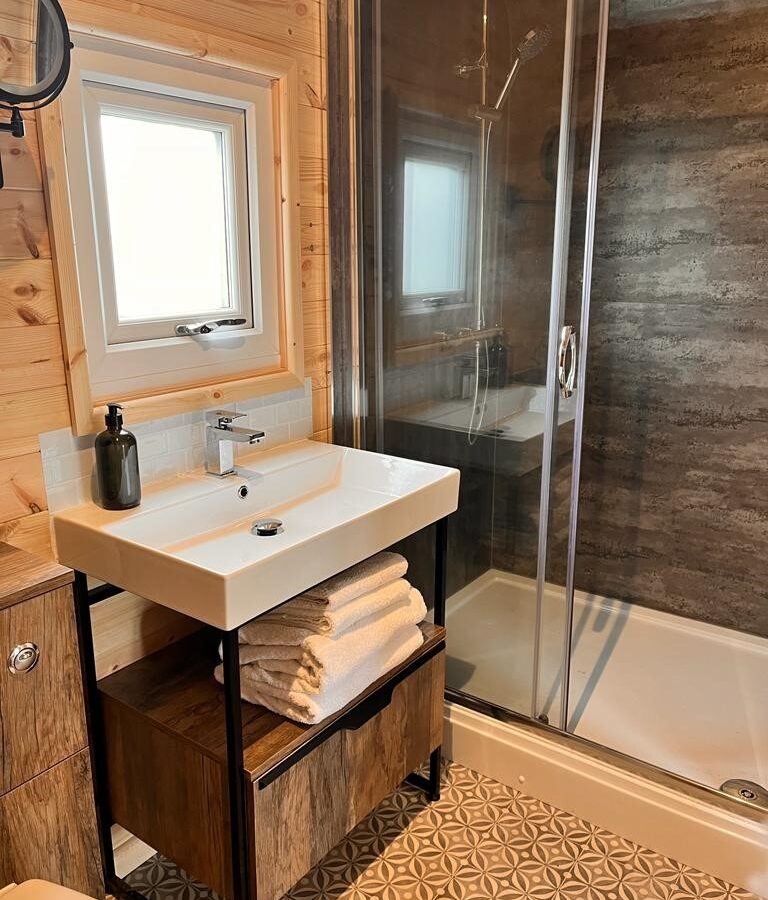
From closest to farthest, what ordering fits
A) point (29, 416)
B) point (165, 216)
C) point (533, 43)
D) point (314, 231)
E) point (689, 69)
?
point (29, 416), point (165, 216), point (533, 43), point (314, 231), point (689, 69)

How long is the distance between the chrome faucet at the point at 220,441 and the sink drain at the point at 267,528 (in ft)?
0.67

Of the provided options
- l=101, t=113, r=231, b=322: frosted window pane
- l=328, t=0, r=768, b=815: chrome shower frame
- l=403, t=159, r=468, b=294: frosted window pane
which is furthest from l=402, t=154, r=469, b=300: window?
l=101, t=113, r=231, b=322: frosted window pane

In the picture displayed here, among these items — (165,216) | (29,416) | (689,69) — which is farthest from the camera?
(689,69)

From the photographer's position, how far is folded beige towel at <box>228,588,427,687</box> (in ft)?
4.83

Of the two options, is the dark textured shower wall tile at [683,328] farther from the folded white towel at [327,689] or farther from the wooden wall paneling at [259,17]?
the folded white towel at [327,689]

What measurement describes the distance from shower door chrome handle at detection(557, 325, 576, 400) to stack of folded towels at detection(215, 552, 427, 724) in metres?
0.68

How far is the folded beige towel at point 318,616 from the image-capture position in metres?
1.50

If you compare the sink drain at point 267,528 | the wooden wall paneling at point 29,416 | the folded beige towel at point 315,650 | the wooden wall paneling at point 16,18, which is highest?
the wooden wall paneling at point 16,18

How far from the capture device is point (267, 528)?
1579 millimetres

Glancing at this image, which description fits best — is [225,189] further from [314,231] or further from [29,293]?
[29,293]

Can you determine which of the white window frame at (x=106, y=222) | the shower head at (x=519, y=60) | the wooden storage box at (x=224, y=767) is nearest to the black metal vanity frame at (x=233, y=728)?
the wooden storage box at (x=224, y=767)

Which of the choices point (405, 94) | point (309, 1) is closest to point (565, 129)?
point (405, 94)

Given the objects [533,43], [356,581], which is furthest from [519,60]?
[356,581]

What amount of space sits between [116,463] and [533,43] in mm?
1410
